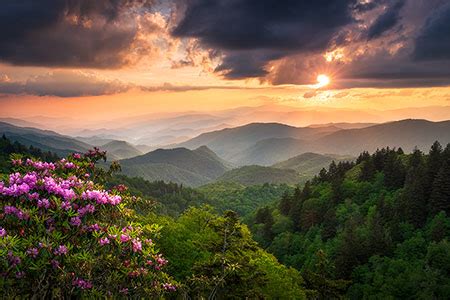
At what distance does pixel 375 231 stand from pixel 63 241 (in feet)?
311

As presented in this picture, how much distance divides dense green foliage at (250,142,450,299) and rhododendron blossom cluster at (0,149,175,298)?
177ft

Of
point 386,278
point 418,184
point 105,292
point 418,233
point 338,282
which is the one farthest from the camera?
point 418,184

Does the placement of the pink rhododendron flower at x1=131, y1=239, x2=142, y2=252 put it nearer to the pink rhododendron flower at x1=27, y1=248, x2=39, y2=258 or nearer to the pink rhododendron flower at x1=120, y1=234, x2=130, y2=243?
the pink rhododendron flower at x1=120, y1=234, x2=130, y2=243

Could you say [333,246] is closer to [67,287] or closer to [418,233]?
[418,233]

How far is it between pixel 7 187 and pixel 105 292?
519 cm

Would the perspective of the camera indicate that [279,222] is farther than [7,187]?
Yes

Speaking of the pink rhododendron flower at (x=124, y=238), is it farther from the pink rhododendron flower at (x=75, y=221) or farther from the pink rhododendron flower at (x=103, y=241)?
the pink rhododendron flower at (x=75, y=221)

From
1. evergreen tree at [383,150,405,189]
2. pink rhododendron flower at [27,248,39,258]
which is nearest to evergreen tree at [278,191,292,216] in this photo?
evergreen tree at [383,150,405,189]

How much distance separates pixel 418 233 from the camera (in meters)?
96.7

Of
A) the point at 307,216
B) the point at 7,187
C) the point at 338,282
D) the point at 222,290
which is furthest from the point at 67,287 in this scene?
the point at 307,216

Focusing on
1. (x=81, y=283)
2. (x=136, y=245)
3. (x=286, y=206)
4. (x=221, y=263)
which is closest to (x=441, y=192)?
(x=286, y=206)

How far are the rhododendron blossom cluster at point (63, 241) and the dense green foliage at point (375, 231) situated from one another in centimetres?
5403

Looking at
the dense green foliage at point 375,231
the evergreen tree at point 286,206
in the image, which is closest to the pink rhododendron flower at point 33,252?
the dense green foliage at point 375,231

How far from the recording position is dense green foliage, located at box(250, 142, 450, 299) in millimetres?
78438
